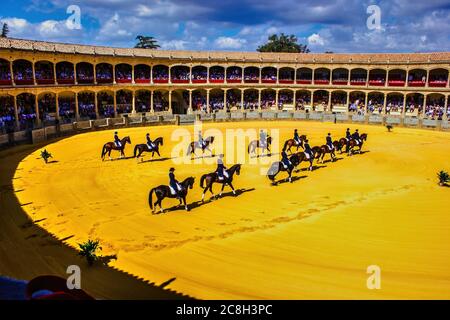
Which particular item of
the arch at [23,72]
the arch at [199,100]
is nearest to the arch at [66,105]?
the arch at [23,72]

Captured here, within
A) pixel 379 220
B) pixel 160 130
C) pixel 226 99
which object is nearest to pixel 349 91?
pixel 226 99

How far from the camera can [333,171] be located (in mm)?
20969

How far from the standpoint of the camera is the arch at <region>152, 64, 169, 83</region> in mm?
46219

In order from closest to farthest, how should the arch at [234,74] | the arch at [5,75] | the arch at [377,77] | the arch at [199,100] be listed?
A: 1. the arch at [5,75]
2. the arch at [377,77]
3. the arch at [199,100]
4. the arch at [234,74]

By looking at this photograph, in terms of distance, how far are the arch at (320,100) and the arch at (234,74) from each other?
10002 mm

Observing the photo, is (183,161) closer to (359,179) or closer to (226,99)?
(359,179)

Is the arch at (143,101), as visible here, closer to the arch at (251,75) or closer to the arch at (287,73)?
the arch at (251,75)

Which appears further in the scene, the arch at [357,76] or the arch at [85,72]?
the arch at [357,76]

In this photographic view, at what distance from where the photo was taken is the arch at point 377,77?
1848 inches

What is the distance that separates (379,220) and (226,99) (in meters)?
39.7

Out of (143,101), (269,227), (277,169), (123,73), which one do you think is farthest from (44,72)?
(269,227)

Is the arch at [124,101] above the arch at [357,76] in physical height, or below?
below

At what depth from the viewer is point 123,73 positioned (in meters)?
45.6

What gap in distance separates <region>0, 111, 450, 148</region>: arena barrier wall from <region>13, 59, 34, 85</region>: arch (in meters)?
6.20
